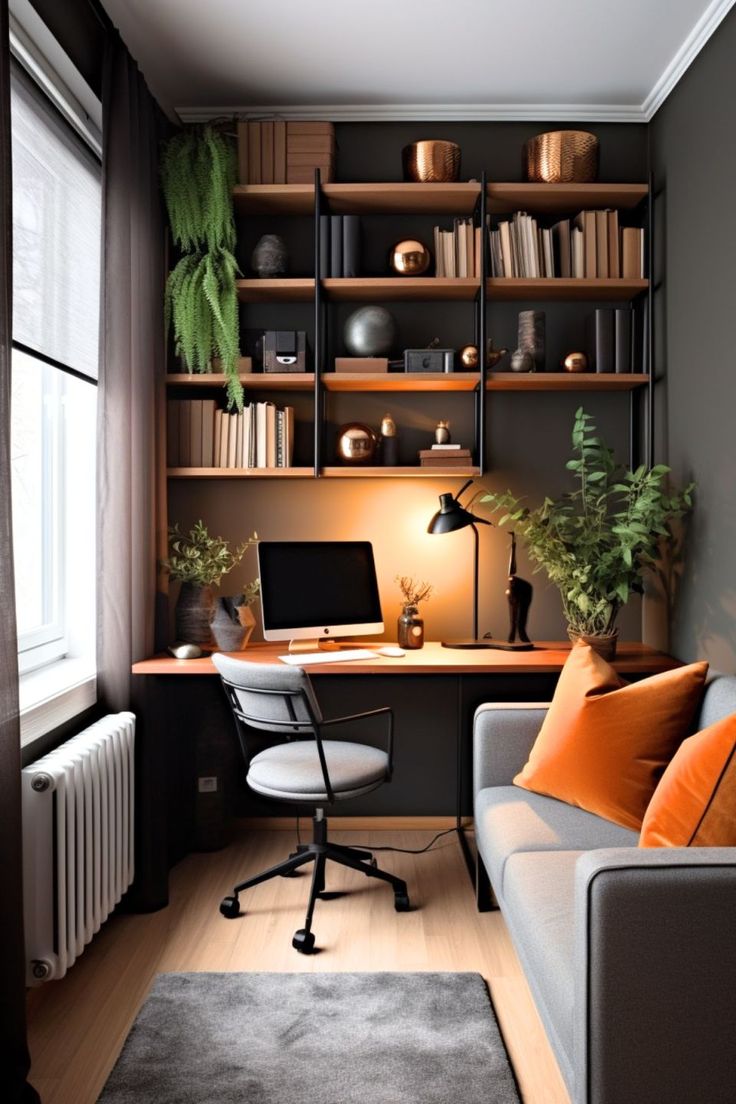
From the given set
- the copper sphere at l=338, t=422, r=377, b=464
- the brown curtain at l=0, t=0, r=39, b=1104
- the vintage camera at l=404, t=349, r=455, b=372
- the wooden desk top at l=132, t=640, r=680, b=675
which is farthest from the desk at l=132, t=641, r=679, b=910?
the vintage camera at l=404, t=349, r=455, b=372

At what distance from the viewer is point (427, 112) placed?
11.6 feet

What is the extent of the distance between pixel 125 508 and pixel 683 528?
75.8 inches

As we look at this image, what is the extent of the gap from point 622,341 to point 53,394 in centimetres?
207

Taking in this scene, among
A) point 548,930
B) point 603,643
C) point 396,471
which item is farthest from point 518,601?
point 548,930

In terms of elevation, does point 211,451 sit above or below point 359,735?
above

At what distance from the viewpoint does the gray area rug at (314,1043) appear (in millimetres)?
1961

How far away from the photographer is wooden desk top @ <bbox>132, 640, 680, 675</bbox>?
9.89ft

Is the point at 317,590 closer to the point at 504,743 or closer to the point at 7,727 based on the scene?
the point at 504,743

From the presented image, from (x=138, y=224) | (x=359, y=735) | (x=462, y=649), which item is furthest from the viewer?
(x=359, y=735)

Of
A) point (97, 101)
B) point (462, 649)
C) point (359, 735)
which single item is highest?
point (97, 101)

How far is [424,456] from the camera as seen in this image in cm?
345

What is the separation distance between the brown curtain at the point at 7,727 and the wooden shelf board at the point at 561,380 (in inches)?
74.6

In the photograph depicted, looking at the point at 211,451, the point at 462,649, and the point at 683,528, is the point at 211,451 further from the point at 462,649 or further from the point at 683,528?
the point at 683,528

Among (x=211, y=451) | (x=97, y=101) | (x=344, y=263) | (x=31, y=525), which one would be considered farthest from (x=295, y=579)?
(x=97, y=101)
